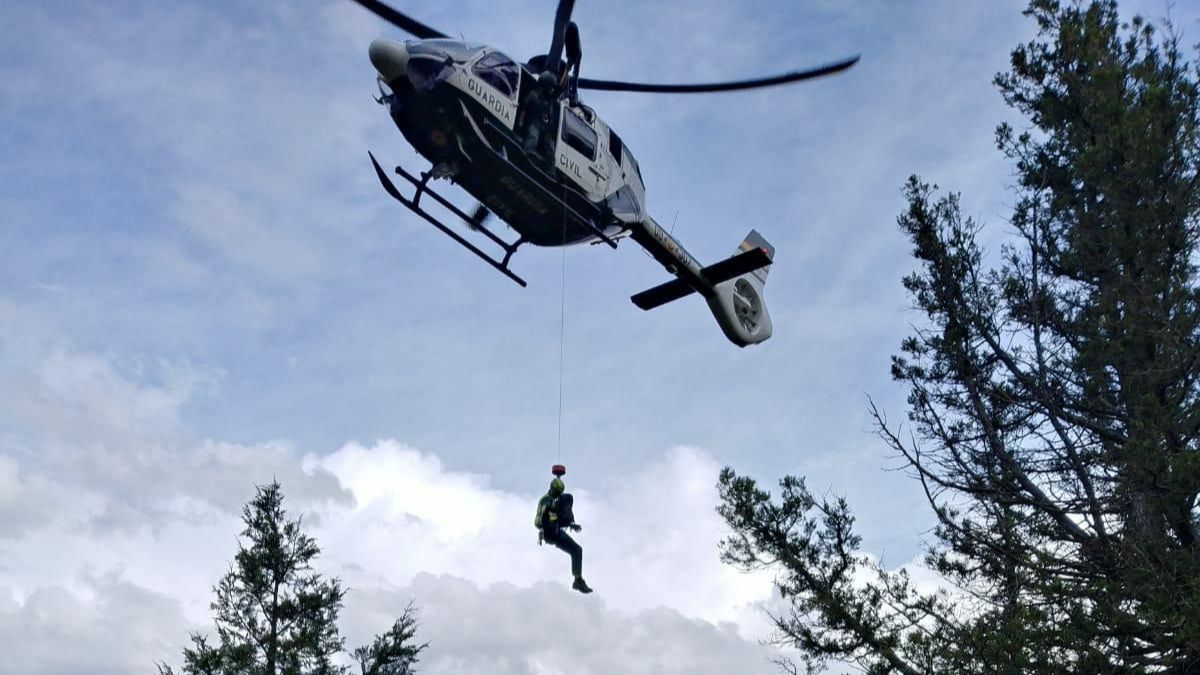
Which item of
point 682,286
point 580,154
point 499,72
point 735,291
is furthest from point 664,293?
point 499,72

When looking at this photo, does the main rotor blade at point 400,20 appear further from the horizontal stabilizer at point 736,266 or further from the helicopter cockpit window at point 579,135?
the horizontal stabilizer at point 736,266

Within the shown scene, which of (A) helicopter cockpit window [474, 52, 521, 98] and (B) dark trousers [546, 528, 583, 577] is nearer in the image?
(B) dark trousers [546, 528, 583, 577]

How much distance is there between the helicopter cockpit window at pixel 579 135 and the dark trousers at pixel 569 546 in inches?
188

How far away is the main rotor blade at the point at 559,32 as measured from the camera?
43.6ft

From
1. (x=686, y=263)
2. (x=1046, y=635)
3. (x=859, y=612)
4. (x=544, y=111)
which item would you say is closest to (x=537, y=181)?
(x=544, y=111)

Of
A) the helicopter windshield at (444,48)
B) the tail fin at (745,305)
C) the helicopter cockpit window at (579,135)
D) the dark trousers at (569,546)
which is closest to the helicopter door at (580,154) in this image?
the helicopter cockpit window at (579,135)

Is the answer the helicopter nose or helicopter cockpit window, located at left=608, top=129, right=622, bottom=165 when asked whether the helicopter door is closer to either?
helicopter cockpit window, located at left=608, top=129, right=622, bottom=165

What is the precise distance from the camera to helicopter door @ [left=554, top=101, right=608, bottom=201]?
13.2 metres

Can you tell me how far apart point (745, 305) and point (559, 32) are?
579 cm

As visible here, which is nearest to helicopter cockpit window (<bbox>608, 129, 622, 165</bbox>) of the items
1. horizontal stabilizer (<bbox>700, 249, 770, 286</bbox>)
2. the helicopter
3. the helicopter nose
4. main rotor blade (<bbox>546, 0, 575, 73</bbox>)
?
the helicopter

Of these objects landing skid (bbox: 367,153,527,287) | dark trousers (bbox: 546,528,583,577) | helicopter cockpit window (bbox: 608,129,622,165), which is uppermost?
helicopter cockpit window (bbox: 608,129,622,165)

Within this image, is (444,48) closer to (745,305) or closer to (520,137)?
(520,137)

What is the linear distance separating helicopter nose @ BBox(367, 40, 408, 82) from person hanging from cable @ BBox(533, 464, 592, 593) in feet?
15.5

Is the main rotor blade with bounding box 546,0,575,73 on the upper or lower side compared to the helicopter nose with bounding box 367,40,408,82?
upper
